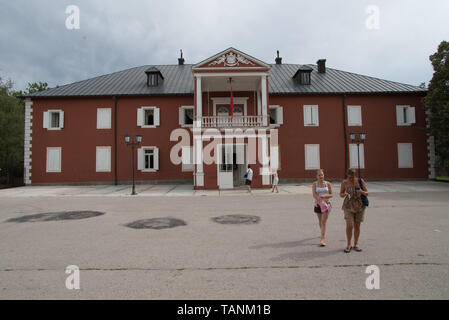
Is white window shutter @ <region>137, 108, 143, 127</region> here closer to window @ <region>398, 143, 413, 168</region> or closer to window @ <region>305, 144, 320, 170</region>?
window @ <region>305, 144, 320, 170</region>

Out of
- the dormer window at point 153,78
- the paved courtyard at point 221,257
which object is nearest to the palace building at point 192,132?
the dormer window at point 153,78

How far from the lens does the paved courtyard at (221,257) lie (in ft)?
10.7

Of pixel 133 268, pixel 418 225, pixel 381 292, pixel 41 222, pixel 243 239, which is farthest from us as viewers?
pixel 41 222

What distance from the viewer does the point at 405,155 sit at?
21047 millimetres

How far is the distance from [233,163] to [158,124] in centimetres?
734

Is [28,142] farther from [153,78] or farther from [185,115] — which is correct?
[185,115]

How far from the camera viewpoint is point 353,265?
4.07 metres

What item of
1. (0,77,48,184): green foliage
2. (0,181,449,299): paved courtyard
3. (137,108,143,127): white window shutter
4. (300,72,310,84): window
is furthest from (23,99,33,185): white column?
(300,72,310,84): window

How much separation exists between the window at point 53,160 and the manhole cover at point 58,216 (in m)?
13.5

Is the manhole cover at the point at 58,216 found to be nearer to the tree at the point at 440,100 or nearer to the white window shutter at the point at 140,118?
the white window shutter at the point at 140,118

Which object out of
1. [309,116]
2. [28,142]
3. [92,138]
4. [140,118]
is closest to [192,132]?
[140,118]

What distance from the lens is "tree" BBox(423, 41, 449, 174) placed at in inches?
735
